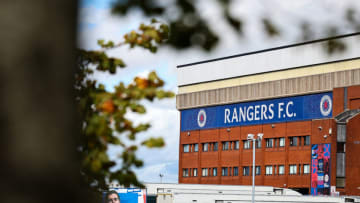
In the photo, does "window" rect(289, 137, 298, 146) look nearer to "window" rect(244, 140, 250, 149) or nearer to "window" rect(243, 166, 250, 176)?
"window" rect(244, 140, 250, 149)

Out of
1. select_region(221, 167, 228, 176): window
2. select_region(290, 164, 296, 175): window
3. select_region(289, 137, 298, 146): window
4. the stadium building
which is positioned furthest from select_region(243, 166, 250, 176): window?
select_region(289, 137, 298, 146): window

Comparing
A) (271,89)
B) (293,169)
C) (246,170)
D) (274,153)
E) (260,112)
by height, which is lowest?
(246,170)

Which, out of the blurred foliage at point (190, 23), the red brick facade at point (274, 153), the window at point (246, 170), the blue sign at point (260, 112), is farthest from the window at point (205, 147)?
the blurred foliage at point (190, 23)

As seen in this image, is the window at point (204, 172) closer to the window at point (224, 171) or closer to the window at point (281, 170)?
the window at point (224, 171)

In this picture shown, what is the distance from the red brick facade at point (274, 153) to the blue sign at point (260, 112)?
0.82 metres

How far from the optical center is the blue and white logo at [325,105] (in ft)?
281

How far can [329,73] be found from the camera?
8588 cm

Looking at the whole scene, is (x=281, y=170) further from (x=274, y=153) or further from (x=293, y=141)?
(x=293, y=141)

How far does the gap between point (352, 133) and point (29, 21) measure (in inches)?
3242

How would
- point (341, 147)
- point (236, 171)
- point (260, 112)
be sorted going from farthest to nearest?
point (236, 171) < point (260, 112) < point (341, 147)

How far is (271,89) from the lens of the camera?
93.2 metres

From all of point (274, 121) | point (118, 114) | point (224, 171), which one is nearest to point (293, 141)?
point (274, 121)

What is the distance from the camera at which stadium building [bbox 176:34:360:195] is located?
8275 centimetres

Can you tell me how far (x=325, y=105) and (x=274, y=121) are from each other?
9.68m
